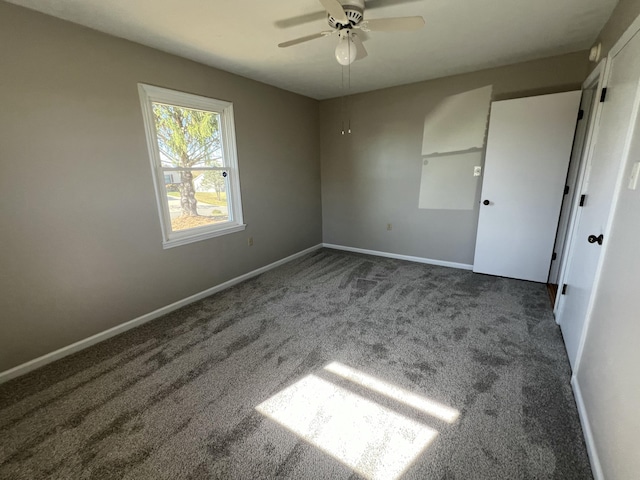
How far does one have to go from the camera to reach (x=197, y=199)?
Answer: 3.10 m

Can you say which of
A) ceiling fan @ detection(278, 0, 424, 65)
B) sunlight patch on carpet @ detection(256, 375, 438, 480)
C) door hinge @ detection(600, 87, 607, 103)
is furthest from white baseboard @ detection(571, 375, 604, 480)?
ceiling fan @ detection(278, 0, 424, 65)

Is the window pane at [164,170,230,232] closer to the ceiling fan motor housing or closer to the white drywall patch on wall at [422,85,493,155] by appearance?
the ceiling fan motor housing

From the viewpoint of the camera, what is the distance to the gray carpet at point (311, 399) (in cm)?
138

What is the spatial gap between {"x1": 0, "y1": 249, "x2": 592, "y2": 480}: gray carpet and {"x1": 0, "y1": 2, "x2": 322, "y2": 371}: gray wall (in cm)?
35

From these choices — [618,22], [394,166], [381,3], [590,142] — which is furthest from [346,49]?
[394,166]

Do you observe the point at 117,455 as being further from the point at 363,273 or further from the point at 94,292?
the point at 363,273

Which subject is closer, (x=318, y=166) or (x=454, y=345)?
(x=454, y=345)

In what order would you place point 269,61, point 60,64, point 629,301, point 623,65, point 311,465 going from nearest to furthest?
point 629,301
point 311,465
point 623,65
point 60,64
point 269,61

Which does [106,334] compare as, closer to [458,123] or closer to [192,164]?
[192,164]

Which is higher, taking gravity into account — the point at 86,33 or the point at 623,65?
the point at 86,33

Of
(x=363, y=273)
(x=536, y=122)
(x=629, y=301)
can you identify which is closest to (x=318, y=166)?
(x=363, y=273)

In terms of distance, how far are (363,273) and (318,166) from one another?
2.01m

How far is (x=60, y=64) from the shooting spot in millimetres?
2006

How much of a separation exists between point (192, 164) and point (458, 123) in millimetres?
3161
